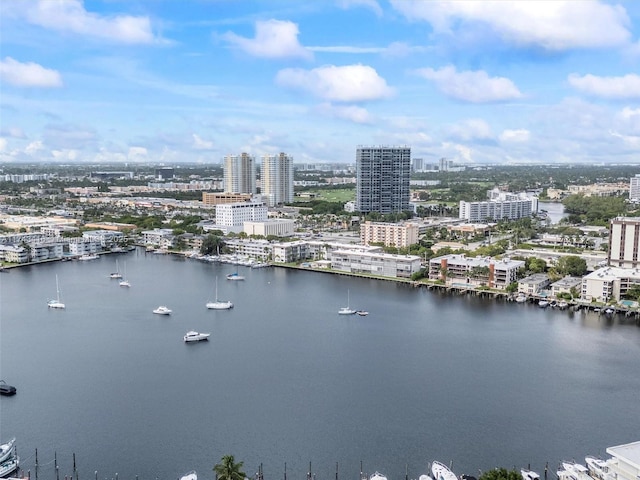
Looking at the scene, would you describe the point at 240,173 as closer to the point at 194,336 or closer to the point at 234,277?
the point at 234,277

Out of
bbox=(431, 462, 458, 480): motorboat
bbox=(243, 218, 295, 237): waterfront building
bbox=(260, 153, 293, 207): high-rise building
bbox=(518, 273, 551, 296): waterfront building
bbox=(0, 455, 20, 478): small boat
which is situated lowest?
bbox=(0, 455, 20, 478): small boat

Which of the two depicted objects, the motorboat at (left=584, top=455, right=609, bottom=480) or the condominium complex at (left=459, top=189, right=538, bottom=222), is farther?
the condominium complex at (left=459, top=189, right=538, bottom=222)

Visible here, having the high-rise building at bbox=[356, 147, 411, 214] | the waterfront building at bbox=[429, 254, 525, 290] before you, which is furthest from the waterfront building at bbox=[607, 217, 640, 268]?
the high-rise building at bbox=[356, 147, 411, 214]

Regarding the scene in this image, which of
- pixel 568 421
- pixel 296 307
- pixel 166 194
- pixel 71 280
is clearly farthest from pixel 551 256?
pixel 166 194

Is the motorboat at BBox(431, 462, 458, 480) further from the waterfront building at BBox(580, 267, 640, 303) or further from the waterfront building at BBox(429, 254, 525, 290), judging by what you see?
the waterfront building at BBox(429, 254, 525, 290)

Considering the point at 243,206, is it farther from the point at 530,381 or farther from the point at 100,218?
the point at 530,381

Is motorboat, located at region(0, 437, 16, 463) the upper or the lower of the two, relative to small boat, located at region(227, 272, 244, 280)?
lower
